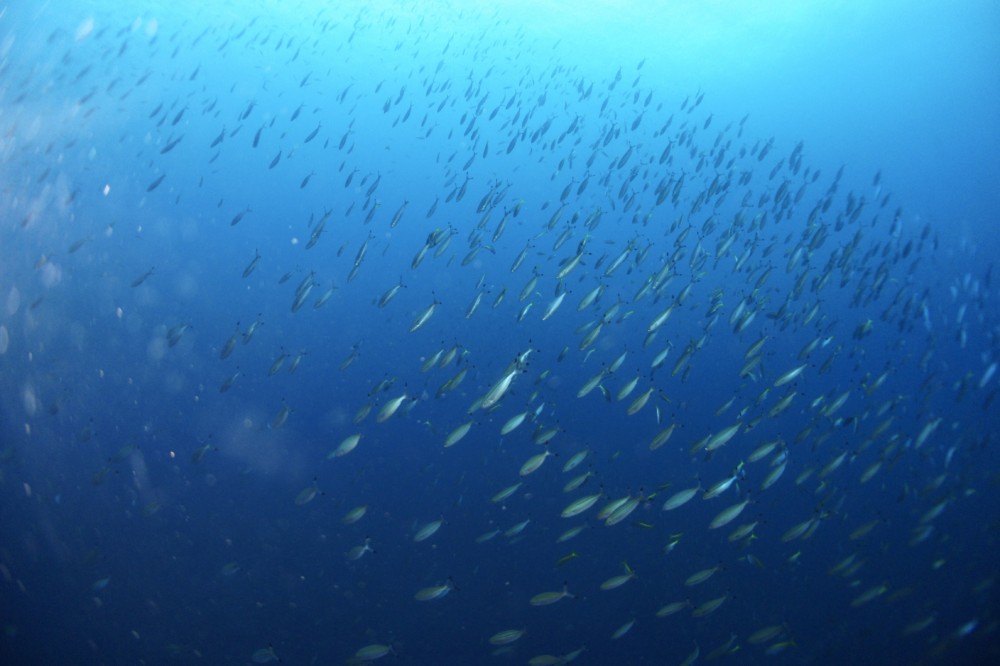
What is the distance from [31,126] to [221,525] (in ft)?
54.8

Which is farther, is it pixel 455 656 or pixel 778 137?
pixel 778 137

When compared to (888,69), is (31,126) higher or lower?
lower

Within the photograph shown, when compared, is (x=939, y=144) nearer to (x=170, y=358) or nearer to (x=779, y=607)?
(x=779, y=607)

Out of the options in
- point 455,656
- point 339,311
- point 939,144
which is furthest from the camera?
point 939,144

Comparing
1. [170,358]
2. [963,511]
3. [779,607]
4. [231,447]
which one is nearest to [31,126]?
[170,358]

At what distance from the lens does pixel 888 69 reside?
3372 cm

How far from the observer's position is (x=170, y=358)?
18172 mm

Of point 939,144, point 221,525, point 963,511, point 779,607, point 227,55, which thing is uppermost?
point 227,55

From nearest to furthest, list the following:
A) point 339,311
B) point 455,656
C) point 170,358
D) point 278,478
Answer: point 455,656
point 278,478
point 170,358
point 339,311

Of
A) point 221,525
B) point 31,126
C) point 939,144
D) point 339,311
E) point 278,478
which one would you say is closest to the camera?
point 221,525

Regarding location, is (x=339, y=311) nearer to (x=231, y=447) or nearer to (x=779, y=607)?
(x=231, y=447)

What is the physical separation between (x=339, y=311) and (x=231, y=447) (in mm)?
9205

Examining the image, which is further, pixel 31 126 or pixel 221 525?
pixel 31 126

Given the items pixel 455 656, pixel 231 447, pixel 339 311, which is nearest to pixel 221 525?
pixel 231 447
